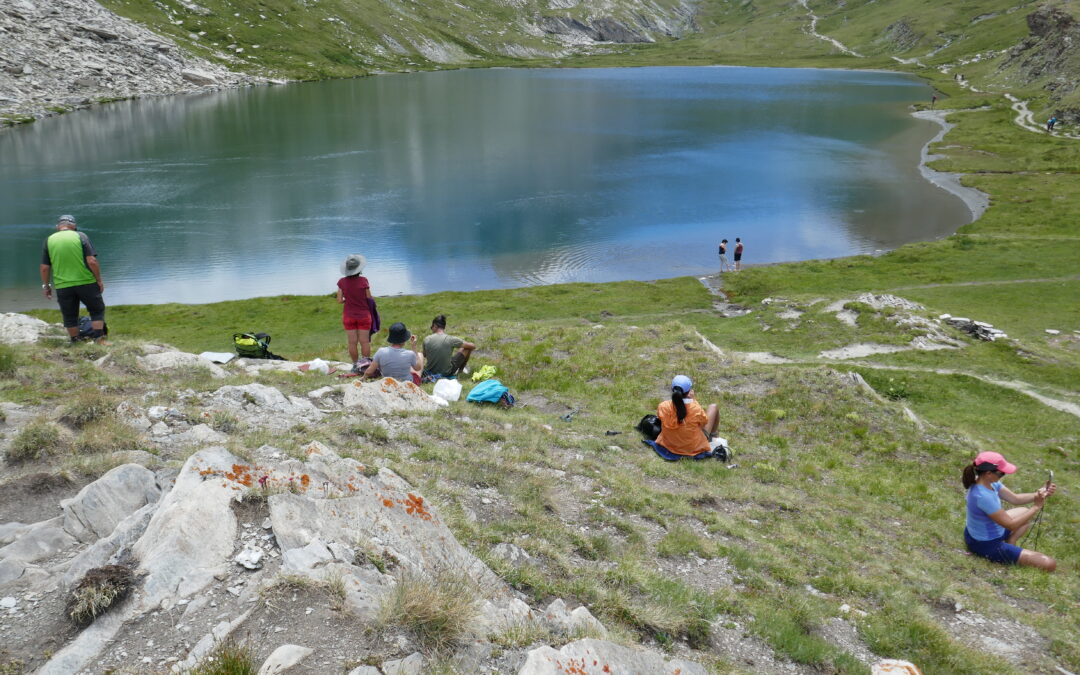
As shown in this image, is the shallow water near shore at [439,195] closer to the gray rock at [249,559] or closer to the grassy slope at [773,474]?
the grassy slope at [773,474]

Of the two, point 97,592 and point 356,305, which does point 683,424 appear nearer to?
point 356,305

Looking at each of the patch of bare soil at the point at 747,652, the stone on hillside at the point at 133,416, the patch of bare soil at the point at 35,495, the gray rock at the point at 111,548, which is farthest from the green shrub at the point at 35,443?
the patch of bare soil at the point at 747,652

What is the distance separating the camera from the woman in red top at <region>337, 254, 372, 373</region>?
19.1 meters

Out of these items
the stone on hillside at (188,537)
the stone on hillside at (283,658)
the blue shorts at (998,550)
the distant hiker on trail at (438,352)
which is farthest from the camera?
the distant hiker on trail at (438,352)

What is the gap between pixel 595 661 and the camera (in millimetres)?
6645

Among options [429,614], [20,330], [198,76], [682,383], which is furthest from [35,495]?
[198,76]

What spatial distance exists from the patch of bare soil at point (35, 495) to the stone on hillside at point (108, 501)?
0.30 meters

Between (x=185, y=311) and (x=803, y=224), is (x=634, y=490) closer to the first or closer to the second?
(x=185, y=311)

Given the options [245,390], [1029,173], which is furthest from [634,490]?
[1029,173]

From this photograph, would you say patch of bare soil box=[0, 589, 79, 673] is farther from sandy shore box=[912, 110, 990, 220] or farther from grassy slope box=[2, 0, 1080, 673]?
sandy shore box=[912, 110, 990, 220]

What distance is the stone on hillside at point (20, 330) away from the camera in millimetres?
18578

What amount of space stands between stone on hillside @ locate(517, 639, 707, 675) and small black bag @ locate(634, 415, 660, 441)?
9.93m

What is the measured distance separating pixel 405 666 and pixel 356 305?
15.0m

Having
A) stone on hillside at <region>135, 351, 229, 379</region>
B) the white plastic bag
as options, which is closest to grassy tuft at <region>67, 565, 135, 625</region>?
stone on hillside at <region>135, 351, 229, 379</region>
